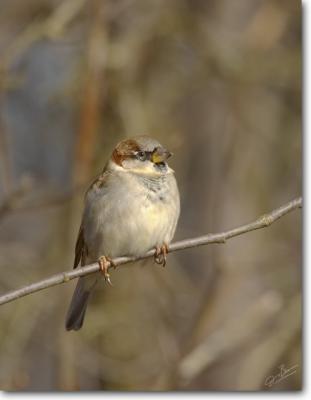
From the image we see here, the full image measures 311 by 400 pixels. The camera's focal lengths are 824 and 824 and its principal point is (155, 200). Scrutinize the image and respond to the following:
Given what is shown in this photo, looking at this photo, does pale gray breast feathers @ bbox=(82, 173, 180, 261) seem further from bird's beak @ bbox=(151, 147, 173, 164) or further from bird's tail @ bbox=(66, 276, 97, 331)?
bird's tail @ bbox=(66, 276, 97, 331)

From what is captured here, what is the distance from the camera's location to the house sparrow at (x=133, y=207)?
81.0 inches

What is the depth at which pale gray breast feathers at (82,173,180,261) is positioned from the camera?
205 cm

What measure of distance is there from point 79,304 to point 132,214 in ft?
1.41

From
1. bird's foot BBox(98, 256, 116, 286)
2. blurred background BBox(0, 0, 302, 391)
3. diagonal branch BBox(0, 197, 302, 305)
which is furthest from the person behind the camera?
blurred background BBox(0, 0, 302, 391)

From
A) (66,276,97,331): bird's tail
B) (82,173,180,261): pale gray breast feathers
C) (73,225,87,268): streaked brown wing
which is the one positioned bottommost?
(66,276,97,331): bird's tail

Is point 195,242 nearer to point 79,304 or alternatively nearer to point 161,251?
point 161,251

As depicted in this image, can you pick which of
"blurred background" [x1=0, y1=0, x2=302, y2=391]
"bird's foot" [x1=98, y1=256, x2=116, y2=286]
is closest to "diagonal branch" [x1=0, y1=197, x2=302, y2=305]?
"bird's foot" [x1=98, y1=256, x2=116, y2=286]

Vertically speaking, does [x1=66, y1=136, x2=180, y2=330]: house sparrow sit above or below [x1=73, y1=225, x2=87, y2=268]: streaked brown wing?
above

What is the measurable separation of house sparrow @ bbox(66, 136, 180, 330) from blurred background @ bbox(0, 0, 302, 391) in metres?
0.41

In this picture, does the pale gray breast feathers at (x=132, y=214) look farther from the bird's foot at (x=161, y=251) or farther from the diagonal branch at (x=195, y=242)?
the diagonal branch at (x=195, y=242)

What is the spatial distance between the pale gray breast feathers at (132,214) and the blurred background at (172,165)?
43 cm

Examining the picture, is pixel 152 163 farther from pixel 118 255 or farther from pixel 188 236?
pixel 188 236

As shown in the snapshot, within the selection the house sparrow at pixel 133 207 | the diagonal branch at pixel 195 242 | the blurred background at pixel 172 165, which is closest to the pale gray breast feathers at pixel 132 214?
the house sparrow at pixel 133 207

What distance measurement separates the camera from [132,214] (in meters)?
2.05
